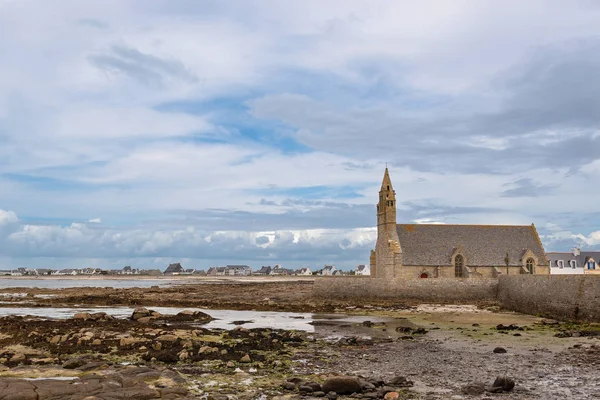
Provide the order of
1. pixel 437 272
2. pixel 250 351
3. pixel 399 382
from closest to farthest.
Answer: pixel 399 382, pixel 250 351, pixel 437 272

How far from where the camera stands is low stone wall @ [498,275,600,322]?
1214 inches

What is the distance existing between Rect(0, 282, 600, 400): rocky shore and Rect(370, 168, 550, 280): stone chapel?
2454cm

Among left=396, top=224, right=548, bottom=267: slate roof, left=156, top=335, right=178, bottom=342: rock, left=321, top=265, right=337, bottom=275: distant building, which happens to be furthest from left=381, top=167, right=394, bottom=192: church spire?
left=321, top=265, right=337, bottom=275: distant building

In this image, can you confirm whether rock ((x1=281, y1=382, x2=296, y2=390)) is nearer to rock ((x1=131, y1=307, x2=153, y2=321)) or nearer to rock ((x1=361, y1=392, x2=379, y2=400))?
rock ((x1=361, y1=392, x2=379, y2=400))

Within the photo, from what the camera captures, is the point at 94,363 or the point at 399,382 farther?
the point at 94,363

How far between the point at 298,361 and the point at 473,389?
6.62 meters

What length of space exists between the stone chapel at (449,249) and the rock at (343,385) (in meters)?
42.0

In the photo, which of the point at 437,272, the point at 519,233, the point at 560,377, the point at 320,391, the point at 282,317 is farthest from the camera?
the point at 519,233

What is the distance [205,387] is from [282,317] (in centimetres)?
2217

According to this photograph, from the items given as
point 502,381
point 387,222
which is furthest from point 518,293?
point 502,381

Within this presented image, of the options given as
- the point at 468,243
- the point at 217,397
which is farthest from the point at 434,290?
the point at 217,397

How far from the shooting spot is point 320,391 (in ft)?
46.7

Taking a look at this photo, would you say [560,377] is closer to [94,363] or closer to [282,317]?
[94,363]

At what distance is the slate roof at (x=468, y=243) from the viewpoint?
5669 cm
